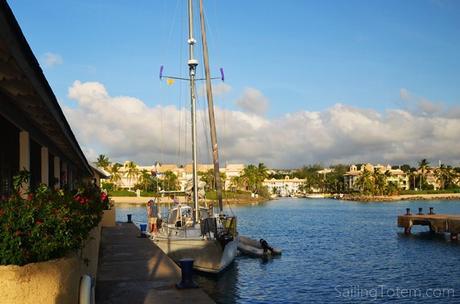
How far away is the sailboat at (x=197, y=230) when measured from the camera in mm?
22625

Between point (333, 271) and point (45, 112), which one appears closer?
point (45, 112)

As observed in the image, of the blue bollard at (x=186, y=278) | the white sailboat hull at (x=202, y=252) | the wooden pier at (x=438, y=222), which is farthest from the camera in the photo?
the wooden pier at (x=438, y=222)

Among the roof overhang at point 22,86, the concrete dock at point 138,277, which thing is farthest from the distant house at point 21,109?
the concrete dock at point 138,277

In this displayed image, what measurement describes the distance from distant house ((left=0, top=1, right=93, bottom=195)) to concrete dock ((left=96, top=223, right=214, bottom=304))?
3225 millimetres

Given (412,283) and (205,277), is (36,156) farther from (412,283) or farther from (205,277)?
(412,283)

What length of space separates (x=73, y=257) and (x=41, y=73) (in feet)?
6.78

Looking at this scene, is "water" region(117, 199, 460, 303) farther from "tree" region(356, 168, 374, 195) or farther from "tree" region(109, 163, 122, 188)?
"tree" region(356, 168, 374, 195)

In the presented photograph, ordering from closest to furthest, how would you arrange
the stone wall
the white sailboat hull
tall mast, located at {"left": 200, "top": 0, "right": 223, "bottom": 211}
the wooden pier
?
the stone wall
the white sailboat hull
tall mast, located at {"left": 200, "top": 0, "right": 223, "bottom": 211}
the wooden pier

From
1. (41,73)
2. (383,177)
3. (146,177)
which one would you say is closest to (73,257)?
(41,73)

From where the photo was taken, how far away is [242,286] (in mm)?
22484

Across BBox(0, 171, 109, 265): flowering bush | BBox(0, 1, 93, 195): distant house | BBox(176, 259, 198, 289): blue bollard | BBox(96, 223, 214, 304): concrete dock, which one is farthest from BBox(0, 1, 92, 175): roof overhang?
BBox(176, 259, 198, 289): blue bollard

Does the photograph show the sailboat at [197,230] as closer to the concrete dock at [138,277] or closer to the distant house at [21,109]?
the concrete dock at [138,277]

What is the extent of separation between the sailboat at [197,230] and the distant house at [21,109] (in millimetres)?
8955

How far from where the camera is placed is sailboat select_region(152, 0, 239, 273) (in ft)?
74.2
